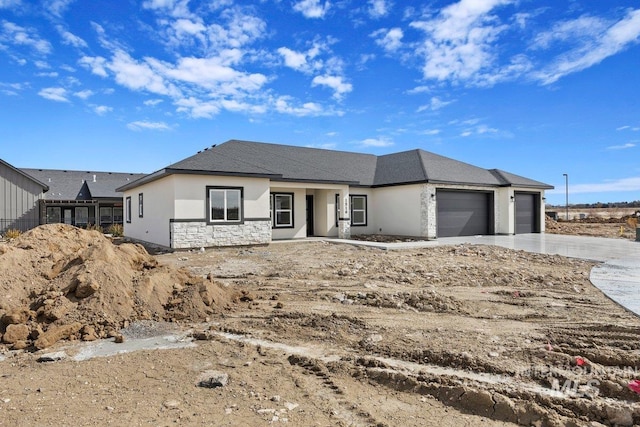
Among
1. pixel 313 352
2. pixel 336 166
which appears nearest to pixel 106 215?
pixel 336 166

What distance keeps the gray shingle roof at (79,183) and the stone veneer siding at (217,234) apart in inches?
642

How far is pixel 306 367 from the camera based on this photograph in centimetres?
404

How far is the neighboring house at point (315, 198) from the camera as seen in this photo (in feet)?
49.6

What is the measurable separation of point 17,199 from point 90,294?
2437 cm

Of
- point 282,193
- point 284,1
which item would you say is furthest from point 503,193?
point 284,1

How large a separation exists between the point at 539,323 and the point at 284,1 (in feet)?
34.6

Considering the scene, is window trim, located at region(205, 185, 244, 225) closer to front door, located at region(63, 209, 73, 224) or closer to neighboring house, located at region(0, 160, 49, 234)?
neighboring house, located at region(0, 160, 49, 234)

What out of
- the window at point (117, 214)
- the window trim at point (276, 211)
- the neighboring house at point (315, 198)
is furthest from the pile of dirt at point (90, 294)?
the window at point (117, 214)

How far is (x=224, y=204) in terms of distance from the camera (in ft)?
51.0

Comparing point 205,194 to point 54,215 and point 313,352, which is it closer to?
point 313,352

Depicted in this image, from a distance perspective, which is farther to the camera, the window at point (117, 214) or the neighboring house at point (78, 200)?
the window at point (117, 214)

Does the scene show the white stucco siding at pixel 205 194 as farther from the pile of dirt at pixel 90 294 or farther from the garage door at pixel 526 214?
the garage door at pixel 526 214

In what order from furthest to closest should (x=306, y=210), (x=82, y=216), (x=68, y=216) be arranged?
(x=82, y=216), (x=68, y=216), (x=306, y=210)

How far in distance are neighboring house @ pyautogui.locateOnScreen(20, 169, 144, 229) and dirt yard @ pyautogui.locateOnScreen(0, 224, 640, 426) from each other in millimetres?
21824
